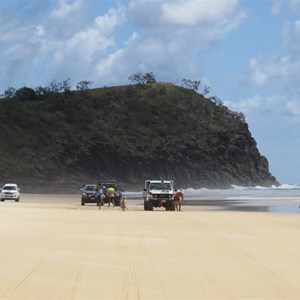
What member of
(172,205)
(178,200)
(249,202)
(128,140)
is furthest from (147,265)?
(128,140)

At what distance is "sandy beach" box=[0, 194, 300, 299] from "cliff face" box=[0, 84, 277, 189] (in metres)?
89.3

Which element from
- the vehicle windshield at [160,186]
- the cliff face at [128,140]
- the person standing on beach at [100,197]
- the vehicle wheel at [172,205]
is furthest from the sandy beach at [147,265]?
the cliff face at [128,140]

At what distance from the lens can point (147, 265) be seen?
1280cm

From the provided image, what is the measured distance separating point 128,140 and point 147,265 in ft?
422

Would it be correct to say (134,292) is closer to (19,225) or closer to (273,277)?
(273,277)

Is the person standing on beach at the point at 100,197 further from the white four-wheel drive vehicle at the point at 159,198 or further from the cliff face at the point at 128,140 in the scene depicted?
the cliff face at the point at 128,140

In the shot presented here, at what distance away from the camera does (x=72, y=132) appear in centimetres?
13738

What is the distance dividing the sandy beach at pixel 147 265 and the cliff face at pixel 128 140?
89.3 metres

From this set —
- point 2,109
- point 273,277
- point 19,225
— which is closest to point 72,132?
point 2,109

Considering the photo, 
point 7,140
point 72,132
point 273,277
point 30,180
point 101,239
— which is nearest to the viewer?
point 273,277

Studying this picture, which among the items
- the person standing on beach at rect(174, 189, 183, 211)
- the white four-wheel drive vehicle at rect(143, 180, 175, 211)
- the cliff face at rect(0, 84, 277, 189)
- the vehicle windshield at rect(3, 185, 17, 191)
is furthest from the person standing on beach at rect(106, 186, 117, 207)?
the cliff face at rect(0, 84, 277, 189)

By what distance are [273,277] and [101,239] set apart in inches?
312

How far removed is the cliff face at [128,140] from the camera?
124 m

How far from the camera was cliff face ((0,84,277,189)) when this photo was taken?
124 meters
